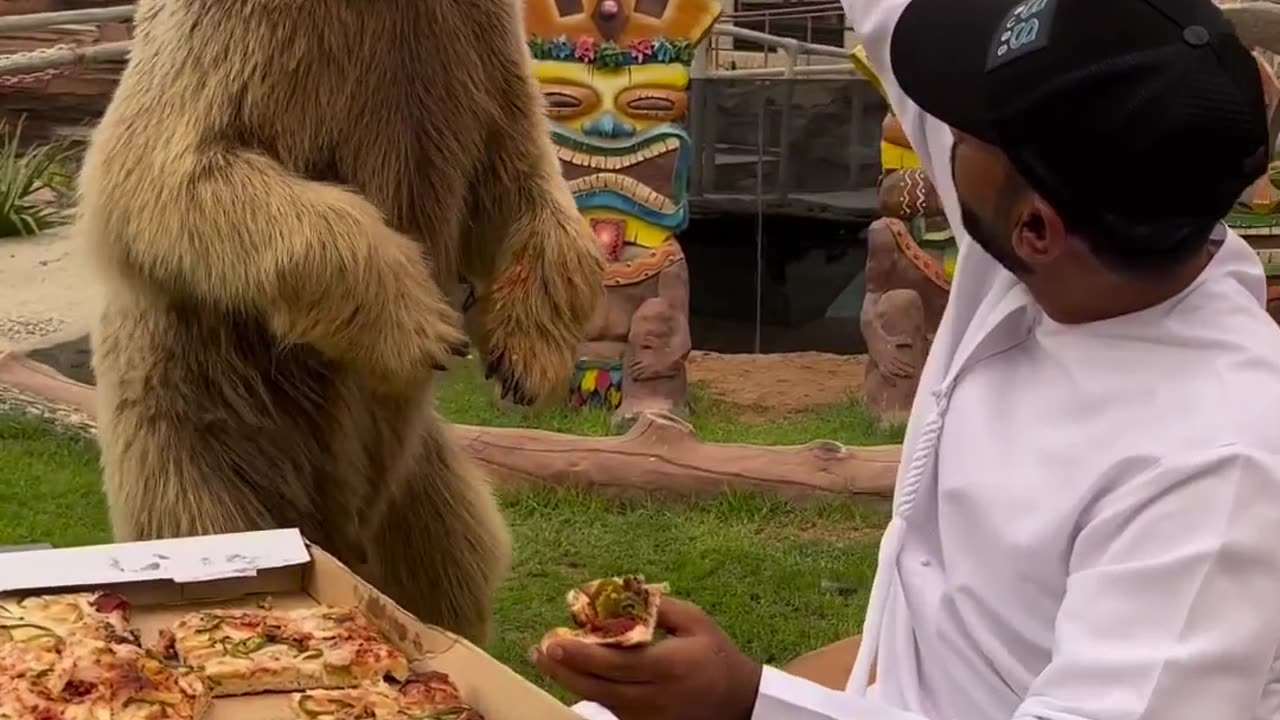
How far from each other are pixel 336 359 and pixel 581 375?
→ 3841 millimetres

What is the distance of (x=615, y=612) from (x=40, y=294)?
616cm

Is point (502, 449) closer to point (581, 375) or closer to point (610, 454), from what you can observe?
point (610, 454)

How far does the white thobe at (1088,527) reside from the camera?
127 cm

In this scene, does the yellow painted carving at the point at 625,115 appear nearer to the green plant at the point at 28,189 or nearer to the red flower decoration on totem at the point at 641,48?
the red flower decoration on totem at the point at 641,48

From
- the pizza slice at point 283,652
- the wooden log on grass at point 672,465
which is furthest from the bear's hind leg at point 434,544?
the wooden log on grass at point 672,465

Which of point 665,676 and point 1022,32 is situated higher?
point 1022,32

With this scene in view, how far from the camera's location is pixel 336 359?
246 cm

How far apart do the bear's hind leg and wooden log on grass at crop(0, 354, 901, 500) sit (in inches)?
80.4

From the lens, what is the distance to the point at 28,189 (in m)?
8.25

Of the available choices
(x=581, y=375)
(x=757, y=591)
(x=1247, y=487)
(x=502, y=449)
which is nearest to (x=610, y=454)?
(x=502, y=449)

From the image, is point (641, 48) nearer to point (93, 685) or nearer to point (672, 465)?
point (672, 465)

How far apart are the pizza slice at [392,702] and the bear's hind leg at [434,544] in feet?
2.57

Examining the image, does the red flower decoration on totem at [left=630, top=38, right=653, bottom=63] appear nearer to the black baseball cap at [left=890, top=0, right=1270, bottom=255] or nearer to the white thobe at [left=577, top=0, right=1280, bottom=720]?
Answer: the white thobe at [left=577, top=0, right=1280, bottom=720]

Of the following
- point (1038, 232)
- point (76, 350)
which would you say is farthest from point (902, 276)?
point (1038, 232)
